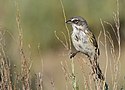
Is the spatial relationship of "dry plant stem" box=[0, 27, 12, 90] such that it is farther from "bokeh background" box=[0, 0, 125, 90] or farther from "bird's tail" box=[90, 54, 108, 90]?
"bokeh background" box=[0, 0, 125, 90]

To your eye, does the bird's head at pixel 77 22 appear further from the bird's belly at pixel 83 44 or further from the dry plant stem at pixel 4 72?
the dry plant stem at pixel 4 72

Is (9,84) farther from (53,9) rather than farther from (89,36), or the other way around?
(53,9)

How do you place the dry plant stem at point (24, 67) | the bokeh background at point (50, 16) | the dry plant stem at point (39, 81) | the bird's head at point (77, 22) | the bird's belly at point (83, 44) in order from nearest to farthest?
the dry plant stem at point (24, 67) < the dry plant stem at point (39, 81) < the bird's belly at point (83, 44) < the bird's head at point (77, 22) < the bokeh background at point (50, 16)

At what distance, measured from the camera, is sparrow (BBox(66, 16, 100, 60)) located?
729cm

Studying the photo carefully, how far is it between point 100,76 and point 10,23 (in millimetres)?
11044

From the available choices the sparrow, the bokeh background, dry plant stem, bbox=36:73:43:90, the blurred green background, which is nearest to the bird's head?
the sparrow

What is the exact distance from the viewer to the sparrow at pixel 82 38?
23.9 ft

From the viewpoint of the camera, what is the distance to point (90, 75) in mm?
6566

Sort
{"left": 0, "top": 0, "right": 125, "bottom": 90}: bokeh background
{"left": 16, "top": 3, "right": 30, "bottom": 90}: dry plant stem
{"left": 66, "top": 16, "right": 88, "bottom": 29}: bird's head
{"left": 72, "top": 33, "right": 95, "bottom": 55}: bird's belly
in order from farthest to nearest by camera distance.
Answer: {"left": 0, "top": 0, "right": 125, "bottom": 90}: bokeh background < {"left": 66, "top": 16, "right": 88, "bottom": 29}: bird's head < {"left": 72, "top": 33, "right": 95, "bottom": 55}: bird's belly < {"left": 16, "top": 3, "right": 30, "bottom": 90}: dry plant stem

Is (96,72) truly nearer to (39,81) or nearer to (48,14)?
(39,81)

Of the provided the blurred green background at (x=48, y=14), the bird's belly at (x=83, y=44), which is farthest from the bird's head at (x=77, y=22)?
the blurred green background at (x=48, y=14)

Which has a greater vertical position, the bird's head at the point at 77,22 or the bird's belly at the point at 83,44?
the bird's head at the point at 77,22

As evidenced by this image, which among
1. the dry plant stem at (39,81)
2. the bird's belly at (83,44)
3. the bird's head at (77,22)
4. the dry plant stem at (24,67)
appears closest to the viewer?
the dry plant stem at (24,67)

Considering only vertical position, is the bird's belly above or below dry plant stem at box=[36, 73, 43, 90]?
above
